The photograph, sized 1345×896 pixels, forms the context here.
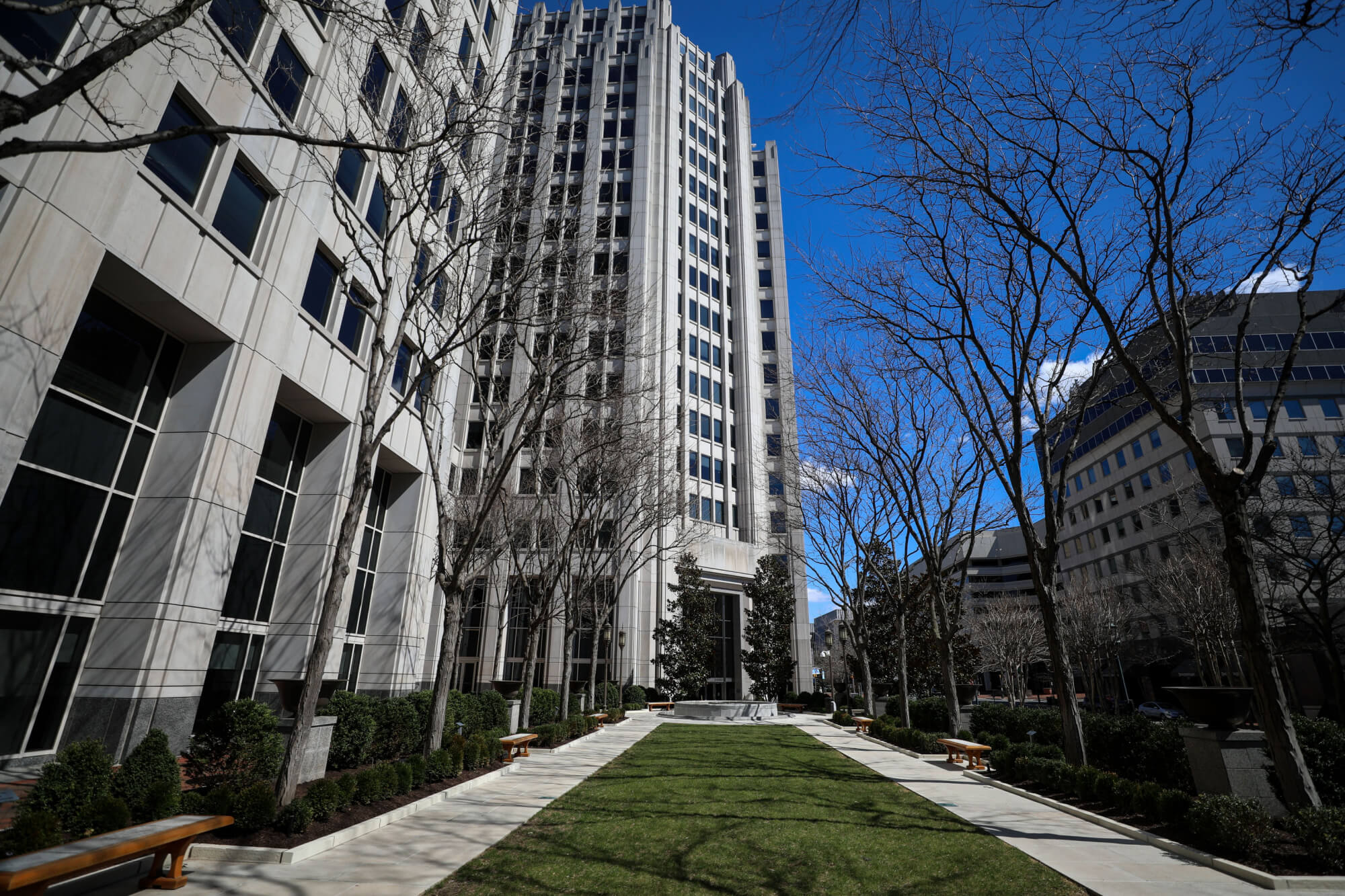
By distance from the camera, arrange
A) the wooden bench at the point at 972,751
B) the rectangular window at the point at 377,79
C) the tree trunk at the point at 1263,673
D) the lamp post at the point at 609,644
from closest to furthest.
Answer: the tree trunk at the point at 1263,673 → the wooden bench at the point at 972,751 → the rectangular window at the point at 377,79 → the lamp post at the point at 609,644

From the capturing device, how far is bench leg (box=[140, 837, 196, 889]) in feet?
19.4

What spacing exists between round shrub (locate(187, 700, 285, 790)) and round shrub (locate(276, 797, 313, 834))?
116cm

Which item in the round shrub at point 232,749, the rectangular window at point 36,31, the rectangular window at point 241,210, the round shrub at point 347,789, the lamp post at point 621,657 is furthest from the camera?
the lamp post at point 621,657

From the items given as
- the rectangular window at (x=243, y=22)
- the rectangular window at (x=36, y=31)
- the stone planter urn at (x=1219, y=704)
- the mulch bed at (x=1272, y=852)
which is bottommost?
the mulch bed at (x=1272, y=852)

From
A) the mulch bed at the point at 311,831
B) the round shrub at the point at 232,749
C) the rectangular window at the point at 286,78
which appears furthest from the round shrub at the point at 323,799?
the rectangular window at the point at 286,78

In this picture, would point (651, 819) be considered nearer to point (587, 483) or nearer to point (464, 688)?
point (587, 483)

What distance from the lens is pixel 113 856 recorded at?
197 inches

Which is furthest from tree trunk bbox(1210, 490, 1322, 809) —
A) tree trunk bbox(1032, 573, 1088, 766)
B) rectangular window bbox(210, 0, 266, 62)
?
rectangular window bbox(210, 0, 266, 62)

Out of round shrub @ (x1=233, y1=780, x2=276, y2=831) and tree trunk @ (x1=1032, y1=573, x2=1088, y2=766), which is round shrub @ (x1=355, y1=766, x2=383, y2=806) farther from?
tree trunk @ (x1=1032, y1=573, x2=1088, y2=766)

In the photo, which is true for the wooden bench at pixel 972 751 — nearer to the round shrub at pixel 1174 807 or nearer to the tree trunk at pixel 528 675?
the round shrub at pixel 1174 807

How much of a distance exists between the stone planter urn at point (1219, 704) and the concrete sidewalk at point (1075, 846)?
2.16 metres

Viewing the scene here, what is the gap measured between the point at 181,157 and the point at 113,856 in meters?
12.6

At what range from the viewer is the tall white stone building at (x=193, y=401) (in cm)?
963

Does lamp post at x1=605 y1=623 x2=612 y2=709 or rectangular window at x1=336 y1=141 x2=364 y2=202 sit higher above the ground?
rectangular window at x1=336 y1=141 x2=364 y2=202
